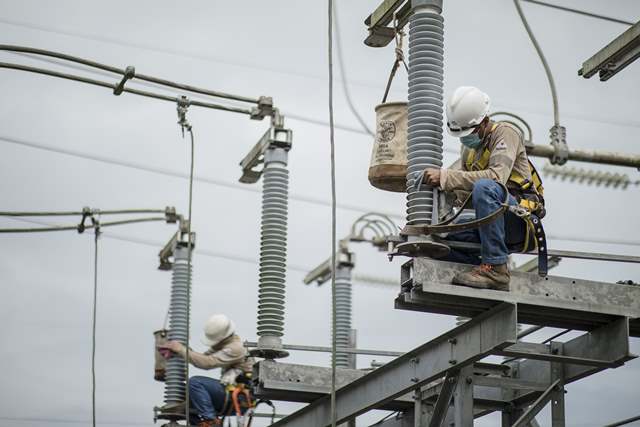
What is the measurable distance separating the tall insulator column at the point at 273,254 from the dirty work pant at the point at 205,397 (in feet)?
5.48

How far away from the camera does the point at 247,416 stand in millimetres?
13344

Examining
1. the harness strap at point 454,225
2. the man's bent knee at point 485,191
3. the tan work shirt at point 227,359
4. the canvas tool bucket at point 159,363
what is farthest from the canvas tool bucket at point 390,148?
the canvas tool bucket at point 159,363

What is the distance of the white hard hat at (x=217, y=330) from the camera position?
13.9 m

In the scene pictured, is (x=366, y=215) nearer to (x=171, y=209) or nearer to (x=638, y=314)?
(x=171, y=209)

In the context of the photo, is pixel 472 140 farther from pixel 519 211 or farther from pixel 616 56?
pixel 616 56

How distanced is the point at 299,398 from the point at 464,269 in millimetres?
3590

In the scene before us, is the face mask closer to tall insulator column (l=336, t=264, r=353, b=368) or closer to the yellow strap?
the yellow strap

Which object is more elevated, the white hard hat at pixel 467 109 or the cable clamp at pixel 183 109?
the cable clamp at pixel 183 109

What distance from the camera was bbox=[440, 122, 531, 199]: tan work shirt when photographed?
871 cm

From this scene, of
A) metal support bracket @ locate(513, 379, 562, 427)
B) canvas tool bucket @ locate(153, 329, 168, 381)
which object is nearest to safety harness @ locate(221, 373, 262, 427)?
canvas tool bucket @ locate(153, 329, 168, 381)

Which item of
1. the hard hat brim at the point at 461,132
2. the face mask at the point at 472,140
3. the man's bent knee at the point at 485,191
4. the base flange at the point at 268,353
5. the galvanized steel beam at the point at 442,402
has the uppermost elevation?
the hard hat brim at the point at 461,132

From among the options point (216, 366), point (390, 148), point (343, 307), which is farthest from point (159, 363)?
point (390, 148)

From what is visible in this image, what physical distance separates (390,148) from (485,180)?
114 cm

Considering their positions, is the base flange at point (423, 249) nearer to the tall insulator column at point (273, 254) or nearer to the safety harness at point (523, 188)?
the safety harness at point (523, 188)
